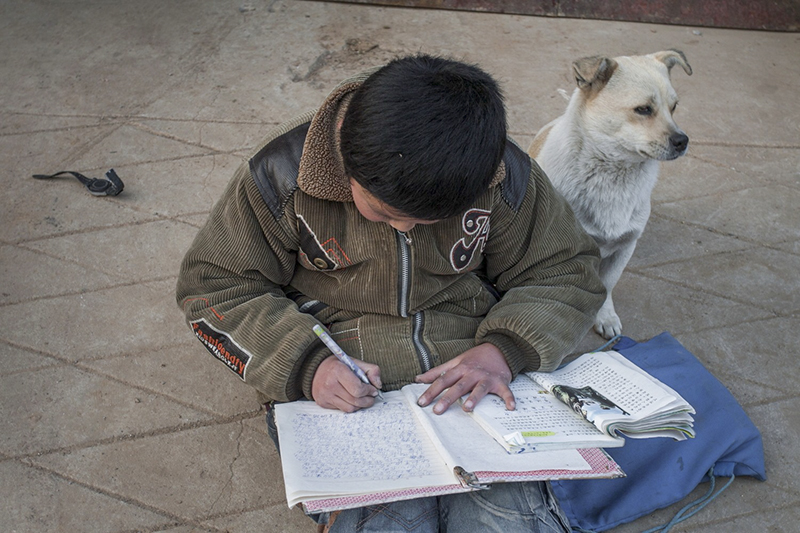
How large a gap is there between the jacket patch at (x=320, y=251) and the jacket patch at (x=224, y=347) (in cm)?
29

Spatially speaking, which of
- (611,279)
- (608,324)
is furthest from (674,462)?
(611,279)

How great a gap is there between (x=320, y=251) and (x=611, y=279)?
1473 mm

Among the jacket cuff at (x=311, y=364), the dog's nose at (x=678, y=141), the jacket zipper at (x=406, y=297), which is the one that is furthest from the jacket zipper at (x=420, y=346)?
the dog's nose at (x=678, y=141)

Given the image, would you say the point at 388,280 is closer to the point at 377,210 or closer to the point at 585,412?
the point at 377,210

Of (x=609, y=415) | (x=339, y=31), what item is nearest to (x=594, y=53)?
(x=339, y=31)

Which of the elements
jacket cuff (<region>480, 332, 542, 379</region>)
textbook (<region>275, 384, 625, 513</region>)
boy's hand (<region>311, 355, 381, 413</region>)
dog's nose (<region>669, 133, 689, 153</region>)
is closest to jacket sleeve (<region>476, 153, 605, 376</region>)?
jacket cuff (<region>480, 332, 542, 379</region>)

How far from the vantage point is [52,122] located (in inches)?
146

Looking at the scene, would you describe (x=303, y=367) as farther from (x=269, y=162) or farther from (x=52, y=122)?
(x=52, y=122)

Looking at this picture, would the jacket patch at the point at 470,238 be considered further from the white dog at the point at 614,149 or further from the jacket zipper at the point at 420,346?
the white dog at the point at 614,149

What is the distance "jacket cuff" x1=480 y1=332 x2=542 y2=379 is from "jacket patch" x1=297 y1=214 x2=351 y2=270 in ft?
1.49

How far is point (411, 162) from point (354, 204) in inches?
17.1

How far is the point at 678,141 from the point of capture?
2.68m

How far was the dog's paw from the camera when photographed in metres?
2.81

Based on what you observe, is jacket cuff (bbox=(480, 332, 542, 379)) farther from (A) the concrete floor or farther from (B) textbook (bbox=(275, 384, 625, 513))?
(A) the concrete floor
